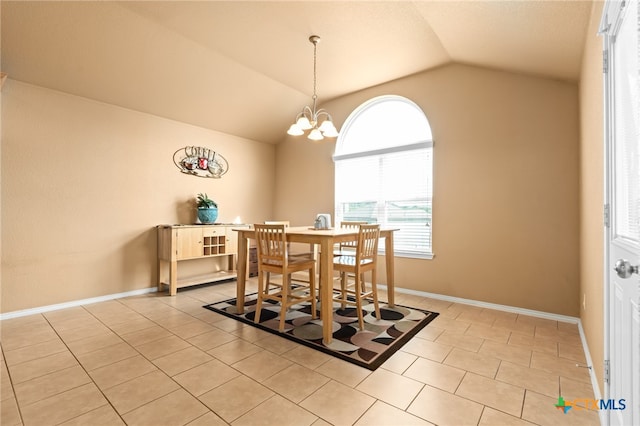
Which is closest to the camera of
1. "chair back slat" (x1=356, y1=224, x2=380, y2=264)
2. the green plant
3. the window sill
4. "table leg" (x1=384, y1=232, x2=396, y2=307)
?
"chair back slat" (x1=356, y1=224, x2=380, y2=264)

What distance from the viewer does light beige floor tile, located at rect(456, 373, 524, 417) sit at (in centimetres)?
168

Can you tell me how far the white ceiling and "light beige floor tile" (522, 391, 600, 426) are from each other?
2571 mm

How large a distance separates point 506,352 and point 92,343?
3445 mm

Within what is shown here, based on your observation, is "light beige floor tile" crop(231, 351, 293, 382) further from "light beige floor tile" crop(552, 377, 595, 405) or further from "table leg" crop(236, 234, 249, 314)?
"light beige floor tile" crop(552, 377, 595, 405)

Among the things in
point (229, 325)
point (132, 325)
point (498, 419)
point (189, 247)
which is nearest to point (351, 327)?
point (229, 325)

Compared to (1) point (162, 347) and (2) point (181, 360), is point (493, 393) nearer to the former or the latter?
(2) point (181, 360)

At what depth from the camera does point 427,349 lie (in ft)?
7.88

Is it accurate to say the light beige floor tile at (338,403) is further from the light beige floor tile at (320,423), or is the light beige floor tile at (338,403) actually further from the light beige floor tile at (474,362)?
the light beige floor tile at (474,362)

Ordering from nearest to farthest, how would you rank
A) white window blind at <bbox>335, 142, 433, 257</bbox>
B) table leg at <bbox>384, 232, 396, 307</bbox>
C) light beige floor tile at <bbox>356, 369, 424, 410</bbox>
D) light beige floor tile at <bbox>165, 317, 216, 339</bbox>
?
light beige floor tile at <bbox>356, 369, 424, 410</bbox>
light beige floor tile at <bbox>165, 317, 216, 339</bbox>
table leg at <bbox>384, 232, 396, 307</bbox>
white window blind at <bbox>335, 142, 433, 257</bbox>

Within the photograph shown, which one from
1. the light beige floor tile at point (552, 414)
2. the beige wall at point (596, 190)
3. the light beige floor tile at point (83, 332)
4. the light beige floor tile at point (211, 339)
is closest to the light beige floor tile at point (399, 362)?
the light beige floor tile at point (552, 414)

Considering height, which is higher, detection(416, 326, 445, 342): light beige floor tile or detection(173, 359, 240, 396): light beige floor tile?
detection(416, 326, 445, 342): light beige floor tile

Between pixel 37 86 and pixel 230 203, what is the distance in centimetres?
275

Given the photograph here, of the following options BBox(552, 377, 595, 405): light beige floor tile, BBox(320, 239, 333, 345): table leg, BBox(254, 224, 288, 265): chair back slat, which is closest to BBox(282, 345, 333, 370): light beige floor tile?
BBox(320, 239, 333, 345): table leg

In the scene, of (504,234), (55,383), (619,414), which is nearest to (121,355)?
(55,383)
